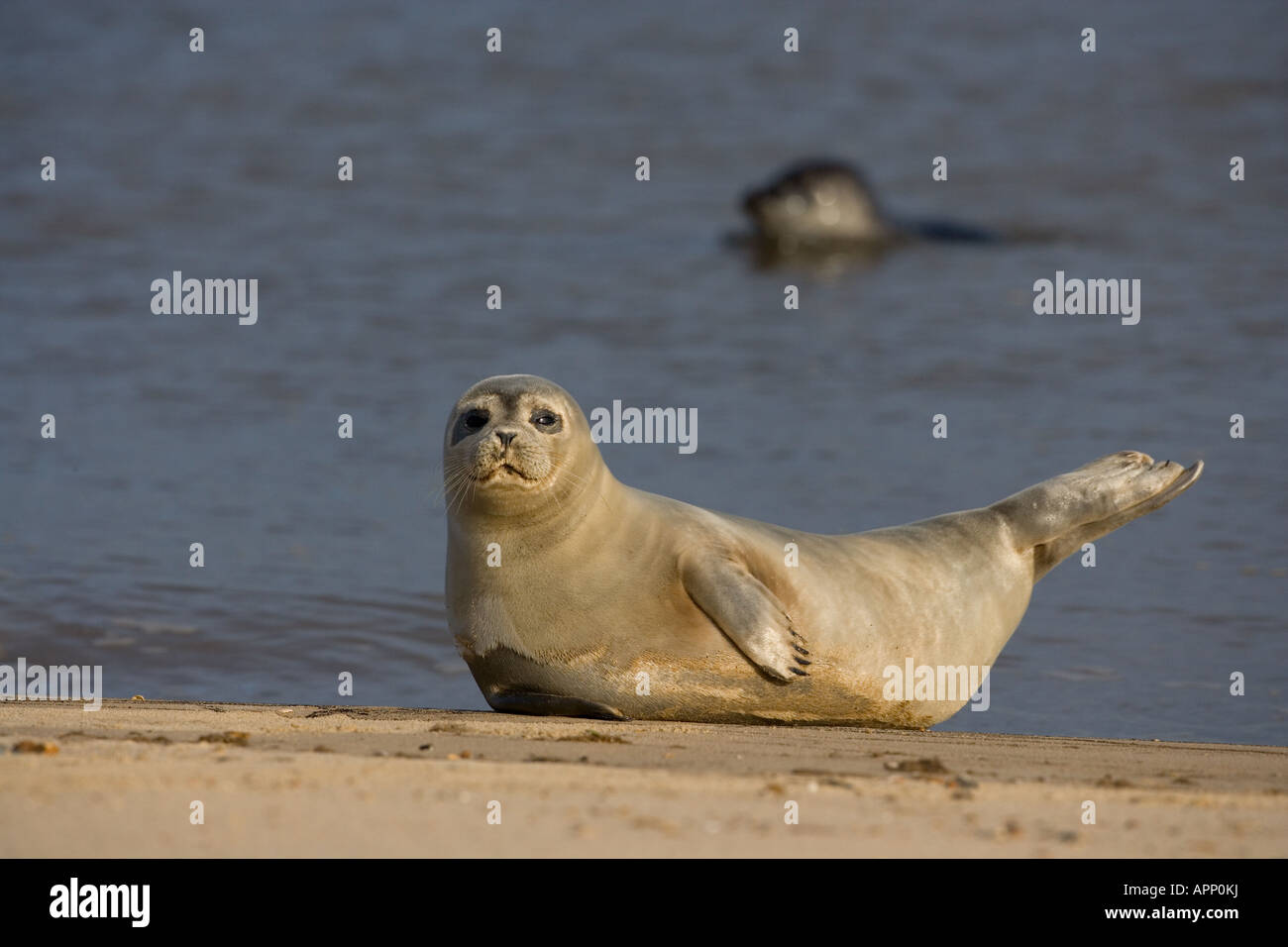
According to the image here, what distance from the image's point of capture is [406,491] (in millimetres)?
9523

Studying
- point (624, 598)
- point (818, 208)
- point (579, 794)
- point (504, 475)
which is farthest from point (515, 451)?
point (818, 208)

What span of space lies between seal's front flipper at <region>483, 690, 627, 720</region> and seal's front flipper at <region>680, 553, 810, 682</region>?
43 centimetres

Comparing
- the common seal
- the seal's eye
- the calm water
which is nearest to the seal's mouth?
the seal's eye

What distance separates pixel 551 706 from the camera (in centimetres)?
584

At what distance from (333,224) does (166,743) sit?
1509 centimetres

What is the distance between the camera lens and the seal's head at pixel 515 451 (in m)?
5.80

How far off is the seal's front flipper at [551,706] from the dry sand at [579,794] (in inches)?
17.2

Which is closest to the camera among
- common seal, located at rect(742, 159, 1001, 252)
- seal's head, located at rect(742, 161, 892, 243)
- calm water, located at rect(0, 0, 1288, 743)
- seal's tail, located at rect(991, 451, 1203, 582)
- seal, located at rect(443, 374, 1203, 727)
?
seal, located at rect(443, 374, 1203, 727)

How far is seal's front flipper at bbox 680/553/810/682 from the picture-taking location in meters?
5.71

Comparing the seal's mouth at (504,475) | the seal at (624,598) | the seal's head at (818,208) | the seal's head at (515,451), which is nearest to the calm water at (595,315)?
the seal's head at (818,208)

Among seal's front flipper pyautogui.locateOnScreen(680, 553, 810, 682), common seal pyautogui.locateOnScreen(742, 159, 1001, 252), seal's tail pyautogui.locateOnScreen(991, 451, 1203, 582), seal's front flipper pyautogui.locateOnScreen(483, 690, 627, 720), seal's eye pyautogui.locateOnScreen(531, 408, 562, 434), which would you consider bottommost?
seal's front flipper pyautogui.locateOnScreen(483, 690, 627, 720)

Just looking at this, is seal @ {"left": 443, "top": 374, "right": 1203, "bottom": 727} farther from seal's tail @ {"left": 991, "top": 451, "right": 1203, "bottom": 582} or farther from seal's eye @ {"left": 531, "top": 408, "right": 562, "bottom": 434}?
seal's tail @ {"left": 991, "top": 451, "right": 1203, "bottom": 582}

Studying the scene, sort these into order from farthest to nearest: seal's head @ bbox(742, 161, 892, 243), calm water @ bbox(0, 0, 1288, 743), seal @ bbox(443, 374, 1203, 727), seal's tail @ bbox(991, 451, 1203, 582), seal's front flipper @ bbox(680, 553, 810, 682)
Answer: seal's head @ bbox(742, 161, 892, 243) → calm water @ bbox(0, 0, 1288, 743) → seal's tail @ bbox(991, 451, 1203, 582) → seal @ bbox(443, 374, 1203, 727) → seal's front flipper @ bbox(680, 553, 810, 682)

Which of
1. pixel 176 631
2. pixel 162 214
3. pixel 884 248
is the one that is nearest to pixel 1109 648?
pixel 176 631
